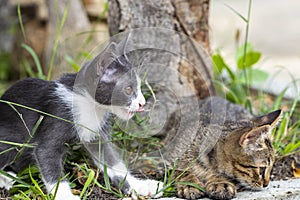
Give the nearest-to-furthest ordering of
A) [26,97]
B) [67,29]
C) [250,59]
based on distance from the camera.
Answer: [26,97] → [250,59] → [67,29]

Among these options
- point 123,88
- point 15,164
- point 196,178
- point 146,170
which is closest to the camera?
point 123,88

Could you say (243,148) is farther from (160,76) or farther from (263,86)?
(263,86)

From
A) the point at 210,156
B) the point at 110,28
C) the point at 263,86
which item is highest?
the point at 110,28

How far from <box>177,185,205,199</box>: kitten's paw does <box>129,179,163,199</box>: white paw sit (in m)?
0.12

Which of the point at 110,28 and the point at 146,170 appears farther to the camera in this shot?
the point at 110,28

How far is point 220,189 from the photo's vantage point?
279 centimetres

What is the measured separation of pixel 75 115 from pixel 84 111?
57 mm

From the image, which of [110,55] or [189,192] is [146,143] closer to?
[189,192]

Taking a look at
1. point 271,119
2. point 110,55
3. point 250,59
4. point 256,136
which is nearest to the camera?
point 110,55

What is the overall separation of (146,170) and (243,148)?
0.80m

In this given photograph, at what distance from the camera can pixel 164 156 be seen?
3.25 meters

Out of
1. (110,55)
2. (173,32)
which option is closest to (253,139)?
(110,55)

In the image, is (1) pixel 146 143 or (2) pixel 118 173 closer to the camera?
(2) pixel 118 173

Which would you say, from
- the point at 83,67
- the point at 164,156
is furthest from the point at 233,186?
the point at 83,67
